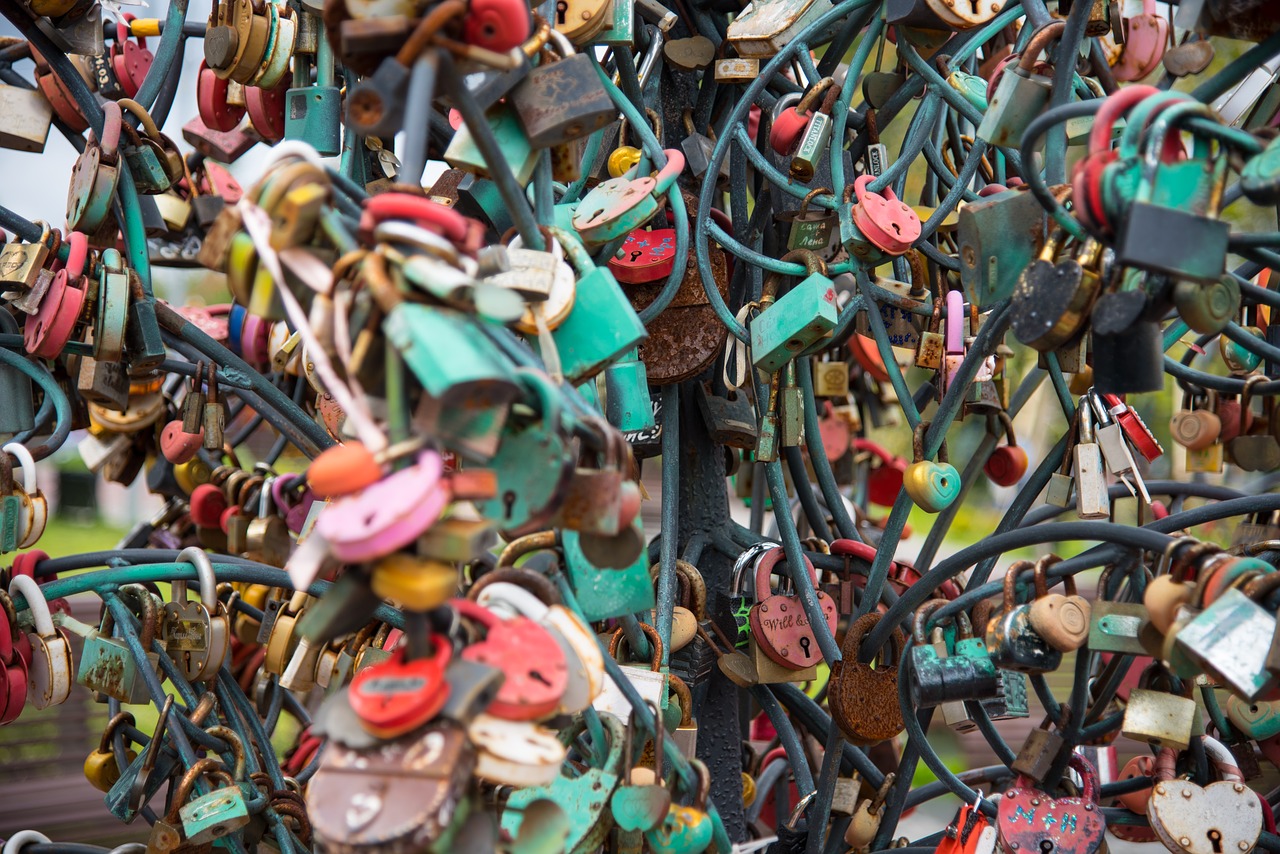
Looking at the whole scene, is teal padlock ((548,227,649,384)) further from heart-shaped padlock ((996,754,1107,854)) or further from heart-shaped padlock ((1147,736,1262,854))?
heart-shaped padlock ((1147,736,1262,854))

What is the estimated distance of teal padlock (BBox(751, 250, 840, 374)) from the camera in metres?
1.51

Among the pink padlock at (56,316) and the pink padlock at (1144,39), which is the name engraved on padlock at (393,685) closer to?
the pink padlock at (56,316)

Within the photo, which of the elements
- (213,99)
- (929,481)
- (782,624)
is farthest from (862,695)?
(213,99)

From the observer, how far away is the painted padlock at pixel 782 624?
172cm

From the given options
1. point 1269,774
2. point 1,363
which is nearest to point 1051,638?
point 1,363

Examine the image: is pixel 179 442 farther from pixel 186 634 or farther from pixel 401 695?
pixel 401 695

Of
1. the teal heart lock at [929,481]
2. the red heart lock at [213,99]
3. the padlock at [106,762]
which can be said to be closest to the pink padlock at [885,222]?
the teal heart lock at [929,481]

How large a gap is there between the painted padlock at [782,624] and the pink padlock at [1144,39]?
1.05 m

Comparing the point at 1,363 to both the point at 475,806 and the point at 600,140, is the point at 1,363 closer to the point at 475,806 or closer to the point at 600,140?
the point at 600,140

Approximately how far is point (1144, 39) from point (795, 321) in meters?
0.97

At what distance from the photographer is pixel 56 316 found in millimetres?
1650

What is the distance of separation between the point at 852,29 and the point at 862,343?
0.69 m

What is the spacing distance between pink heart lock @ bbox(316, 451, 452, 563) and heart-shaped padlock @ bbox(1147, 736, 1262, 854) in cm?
117

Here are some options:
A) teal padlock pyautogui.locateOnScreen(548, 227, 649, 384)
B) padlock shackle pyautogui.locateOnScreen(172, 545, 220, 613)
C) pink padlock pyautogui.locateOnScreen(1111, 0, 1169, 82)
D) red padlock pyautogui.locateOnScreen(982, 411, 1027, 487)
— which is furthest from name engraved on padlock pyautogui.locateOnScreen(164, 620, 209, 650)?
pink padlock pyautogui.locateOnScreen(1111, 0, 1169, 82)
